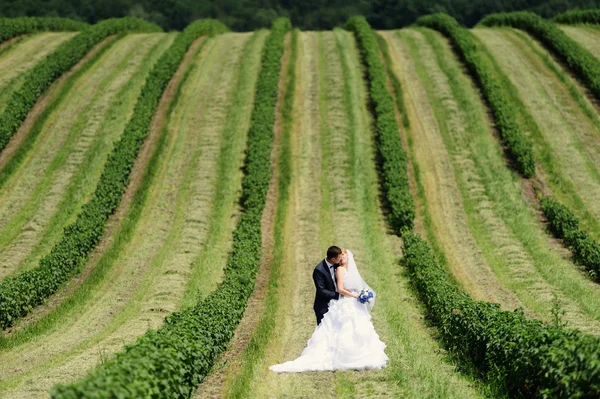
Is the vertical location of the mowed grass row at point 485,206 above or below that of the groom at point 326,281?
below

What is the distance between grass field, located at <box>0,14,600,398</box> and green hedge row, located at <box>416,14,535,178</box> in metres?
0.61

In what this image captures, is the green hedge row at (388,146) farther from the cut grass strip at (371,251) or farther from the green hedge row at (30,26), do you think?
the green hedge row at (30,26)

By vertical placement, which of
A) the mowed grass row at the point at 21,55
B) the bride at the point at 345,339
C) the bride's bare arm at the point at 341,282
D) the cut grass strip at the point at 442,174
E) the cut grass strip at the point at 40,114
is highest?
the bride's bare arm at the point at 341,282

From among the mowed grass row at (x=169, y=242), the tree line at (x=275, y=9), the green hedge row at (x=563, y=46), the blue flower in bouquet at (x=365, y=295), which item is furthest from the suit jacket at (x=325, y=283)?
the tree line at (x=275, y=9)

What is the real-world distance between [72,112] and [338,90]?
51.8 ft

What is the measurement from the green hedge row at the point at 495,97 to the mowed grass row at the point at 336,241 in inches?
280

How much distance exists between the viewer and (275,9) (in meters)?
143

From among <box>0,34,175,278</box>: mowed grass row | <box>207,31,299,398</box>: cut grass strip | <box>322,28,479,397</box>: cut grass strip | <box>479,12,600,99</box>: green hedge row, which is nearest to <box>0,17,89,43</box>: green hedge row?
<box>0,34,175,278</box>: mowed grass row

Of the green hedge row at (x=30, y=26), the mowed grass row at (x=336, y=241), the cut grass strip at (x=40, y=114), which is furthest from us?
the green hedge row at (x=30, y=26)

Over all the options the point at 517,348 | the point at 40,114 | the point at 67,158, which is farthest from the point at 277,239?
the point at 40,114

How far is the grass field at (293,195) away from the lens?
21.9 metres

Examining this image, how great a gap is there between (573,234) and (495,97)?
16.4m

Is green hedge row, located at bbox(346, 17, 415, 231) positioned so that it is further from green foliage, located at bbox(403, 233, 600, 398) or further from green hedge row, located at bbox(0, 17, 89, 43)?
green hedge row, located at bbox(0, 17, 89, 43)

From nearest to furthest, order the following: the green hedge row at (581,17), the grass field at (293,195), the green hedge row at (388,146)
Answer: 1. the grass field at (293,195)
2. the green hedge row at (388,146)
3. the green hedge row at (581,17)
